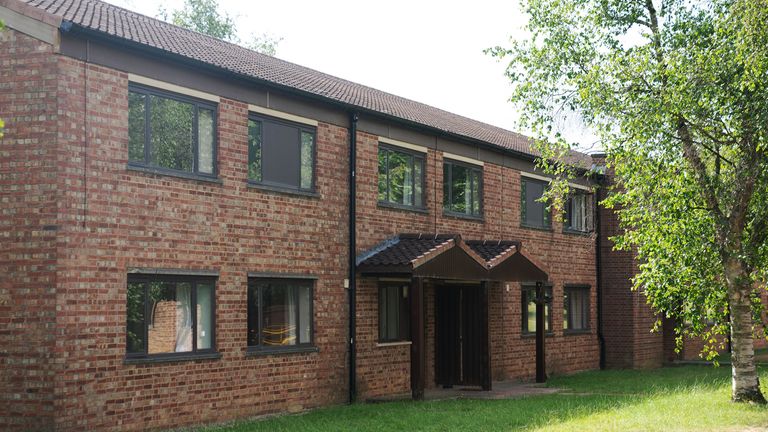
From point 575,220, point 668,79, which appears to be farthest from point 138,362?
point 575,220

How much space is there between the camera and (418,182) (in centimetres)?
2031

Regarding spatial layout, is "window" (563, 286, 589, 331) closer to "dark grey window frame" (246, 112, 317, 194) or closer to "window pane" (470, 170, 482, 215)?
"window pane" (470, 170, 482, 215)

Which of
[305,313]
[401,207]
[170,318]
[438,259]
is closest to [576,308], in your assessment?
[401,207]

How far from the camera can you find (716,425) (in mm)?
13828

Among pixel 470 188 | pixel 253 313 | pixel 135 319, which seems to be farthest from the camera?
pixel 470 188

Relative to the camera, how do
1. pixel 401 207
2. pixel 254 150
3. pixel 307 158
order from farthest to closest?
pixel 401 207, pixel 307 158, pixel 254 150

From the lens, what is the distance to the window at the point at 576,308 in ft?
86.7

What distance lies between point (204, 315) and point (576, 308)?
1476cm

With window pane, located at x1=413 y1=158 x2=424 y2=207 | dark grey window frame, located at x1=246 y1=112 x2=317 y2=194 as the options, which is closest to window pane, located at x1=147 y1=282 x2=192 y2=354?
dark grey window frame, located at x1=246 y1=112 x2=317 y2=194

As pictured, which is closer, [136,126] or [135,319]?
[135,319]

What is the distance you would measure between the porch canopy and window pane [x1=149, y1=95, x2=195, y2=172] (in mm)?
4433

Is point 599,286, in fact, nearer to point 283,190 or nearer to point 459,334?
point 459,334

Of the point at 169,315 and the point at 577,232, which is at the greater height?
the point at 577,232

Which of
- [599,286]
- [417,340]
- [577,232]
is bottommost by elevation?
[417,340]
